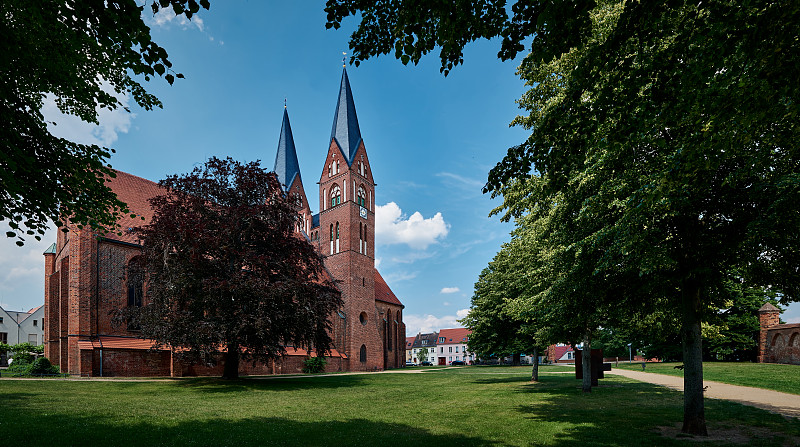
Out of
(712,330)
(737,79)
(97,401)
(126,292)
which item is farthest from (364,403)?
(126,292)

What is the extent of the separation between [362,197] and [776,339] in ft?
122

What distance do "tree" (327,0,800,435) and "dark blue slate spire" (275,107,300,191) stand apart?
164 feet

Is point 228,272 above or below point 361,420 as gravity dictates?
above

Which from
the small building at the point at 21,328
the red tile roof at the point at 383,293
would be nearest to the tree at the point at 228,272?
the red tile roof at the point at 383,293

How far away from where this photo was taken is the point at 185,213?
69.0ft

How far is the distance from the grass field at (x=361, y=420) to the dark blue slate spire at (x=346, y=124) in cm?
3677

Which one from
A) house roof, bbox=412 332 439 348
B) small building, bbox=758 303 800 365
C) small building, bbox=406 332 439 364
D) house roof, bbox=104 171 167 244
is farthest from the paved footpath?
house roof, bbox=412 332 439 348

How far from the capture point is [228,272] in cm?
2075

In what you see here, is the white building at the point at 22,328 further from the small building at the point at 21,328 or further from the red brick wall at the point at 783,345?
the red brick wall at the point at 783,345

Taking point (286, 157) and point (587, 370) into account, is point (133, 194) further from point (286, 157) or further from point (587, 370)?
point (587, 370)

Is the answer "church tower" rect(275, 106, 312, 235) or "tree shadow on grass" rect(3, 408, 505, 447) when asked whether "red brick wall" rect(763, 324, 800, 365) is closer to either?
"tree shadow on grass" rect(3, 408, 505, 447)

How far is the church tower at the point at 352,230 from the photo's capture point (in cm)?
4575

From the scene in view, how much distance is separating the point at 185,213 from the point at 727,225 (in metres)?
20.5

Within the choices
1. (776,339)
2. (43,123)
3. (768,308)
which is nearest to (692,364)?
(43,123)
